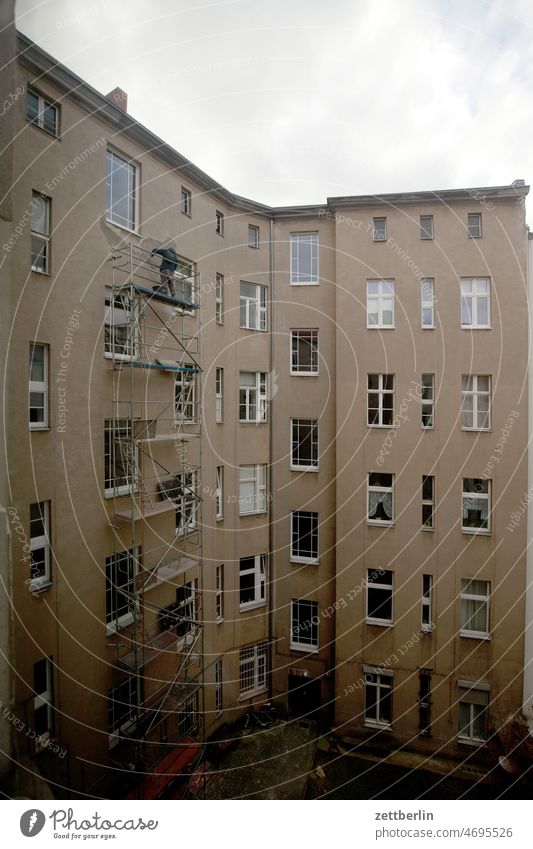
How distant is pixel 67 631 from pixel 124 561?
1.08 m

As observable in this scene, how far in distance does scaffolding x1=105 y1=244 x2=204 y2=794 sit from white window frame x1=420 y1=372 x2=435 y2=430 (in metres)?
3.99

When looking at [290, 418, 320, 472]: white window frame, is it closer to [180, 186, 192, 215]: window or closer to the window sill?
the window sill

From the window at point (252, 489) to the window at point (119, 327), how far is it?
3351 mm

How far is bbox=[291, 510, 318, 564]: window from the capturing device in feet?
26.4

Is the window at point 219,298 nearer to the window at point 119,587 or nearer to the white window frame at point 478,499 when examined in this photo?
the window at point 119,587

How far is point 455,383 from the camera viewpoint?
7.16 metres

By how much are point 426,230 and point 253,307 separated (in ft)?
11.2

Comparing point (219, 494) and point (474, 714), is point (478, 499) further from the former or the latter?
point (219, 494)

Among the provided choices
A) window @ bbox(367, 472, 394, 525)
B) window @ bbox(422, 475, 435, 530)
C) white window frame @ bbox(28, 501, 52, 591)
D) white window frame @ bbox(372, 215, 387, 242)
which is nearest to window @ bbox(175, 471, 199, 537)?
white window frame @ bbox(28, 501, 52, 591)

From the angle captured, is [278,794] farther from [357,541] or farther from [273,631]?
[357,541]

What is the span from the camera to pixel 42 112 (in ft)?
14.4

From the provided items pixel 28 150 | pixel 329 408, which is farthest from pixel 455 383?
pixel 28 150

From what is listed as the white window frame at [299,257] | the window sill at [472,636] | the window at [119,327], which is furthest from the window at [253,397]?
the window sill at [472,636]

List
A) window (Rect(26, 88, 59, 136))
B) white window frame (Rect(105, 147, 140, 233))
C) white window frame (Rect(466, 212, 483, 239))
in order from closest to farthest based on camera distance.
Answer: window (Rect(26, 88, 59, 136)) < white window frame (Rect(105, 147, 140, 233)) < white window frame (Rect(466, 212, 483, 239))
